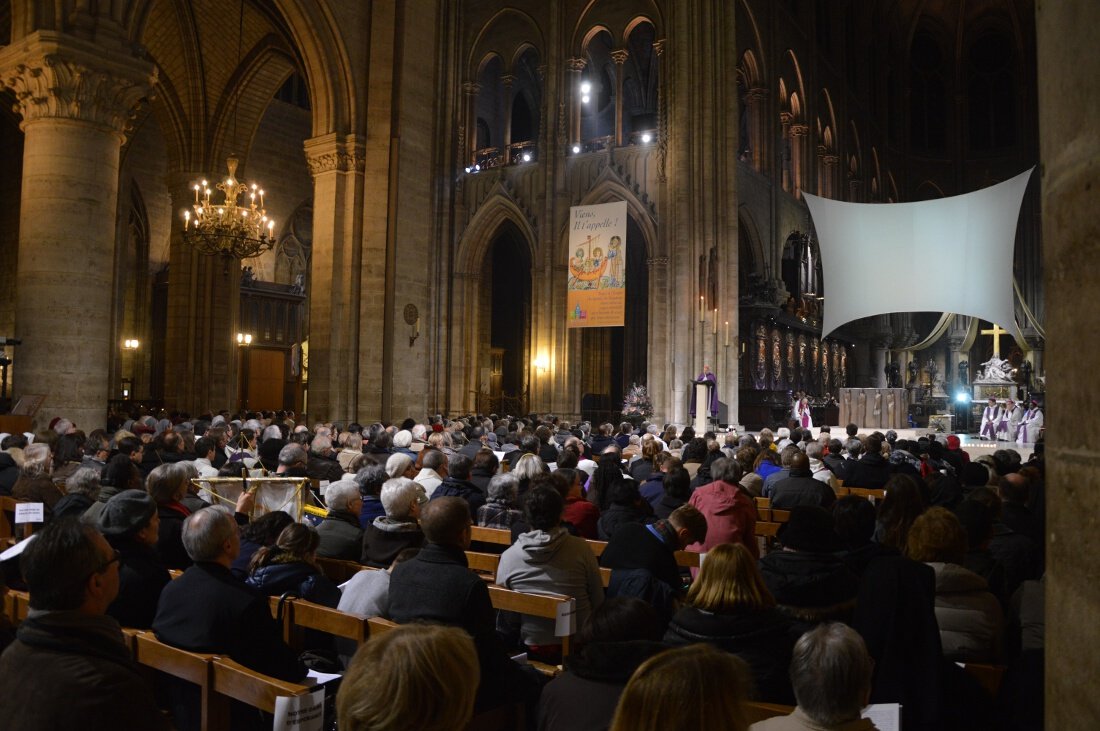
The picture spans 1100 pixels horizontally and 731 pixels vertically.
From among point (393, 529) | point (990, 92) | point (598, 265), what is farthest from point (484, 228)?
point (990, 92)

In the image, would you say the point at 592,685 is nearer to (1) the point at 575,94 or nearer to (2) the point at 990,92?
(1) the point at 575,94

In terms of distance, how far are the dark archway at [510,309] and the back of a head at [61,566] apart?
28.7 m

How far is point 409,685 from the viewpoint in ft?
4.52

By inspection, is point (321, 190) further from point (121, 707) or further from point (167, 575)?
point (121, 707)

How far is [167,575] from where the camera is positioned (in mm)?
3451

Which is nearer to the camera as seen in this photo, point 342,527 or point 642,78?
point 342,527

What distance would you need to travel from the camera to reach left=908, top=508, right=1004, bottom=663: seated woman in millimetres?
3318

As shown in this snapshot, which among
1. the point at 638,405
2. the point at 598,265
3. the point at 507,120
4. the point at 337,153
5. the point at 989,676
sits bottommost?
the point at 989,676

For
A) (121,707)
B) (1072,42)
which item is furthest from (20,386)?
(1072,42)

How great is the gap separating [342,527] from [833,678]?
Result: 3.14 m

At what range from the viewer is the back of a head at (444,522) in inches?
124

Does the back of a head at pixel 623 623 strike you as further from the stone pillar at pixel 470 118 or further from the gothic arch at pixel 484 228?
the stone pillar at pixel 470 118

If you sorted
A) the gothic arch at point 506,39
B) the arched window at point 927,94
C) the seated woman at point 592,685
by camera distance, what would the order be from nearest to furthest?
the seated woman at point 592,685 < the gothic arch at point 506,39 < the arched window at point 927,94

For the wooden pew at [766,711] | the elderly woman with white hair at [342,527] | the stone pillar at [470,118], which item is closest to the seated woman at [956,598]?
the wooden pew at [766,711]
